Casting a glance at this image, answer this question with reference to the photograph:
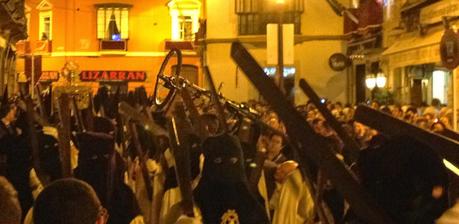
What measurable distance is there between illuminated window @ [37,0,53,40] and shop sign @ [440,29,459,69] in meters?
35.8

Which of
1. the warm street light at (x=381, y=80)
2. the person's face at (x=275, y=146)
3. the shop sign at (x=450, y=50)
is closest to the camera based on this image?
the person's face at (x=275, y=146)

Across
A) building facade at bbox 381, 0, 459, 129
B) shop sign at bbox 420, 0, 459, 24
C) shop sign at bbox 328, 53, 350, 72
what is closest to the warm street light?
building facade at bbox 381, 0, 459, 129

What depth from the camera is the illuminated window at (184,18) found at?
44469 millimetres

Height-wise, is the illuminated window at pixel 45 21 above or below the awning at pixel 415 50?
above

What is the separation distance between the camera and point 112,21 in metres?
46.3

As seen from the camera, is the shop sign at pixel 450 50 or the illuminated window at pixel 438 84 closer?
the shop sign at pixel 450 50

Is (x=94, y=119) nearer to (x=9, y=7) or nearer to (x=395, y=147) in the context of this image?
(x=395, y=147)

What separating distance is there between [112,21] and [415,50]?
29544 millimetres

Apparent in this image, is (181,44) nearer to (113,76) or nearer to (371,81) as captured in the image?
(113,76)

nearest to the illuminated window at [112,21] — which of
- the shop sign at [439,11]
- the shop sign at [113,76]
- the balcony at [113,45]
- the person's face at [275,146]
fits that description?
the balcony at [113,45]

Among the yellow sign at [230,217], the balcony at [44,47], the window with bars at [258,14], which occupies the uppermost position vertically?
the window with bars at [258,14]

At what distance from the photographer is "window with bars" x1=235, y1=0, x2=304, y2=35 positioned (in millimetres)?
32750

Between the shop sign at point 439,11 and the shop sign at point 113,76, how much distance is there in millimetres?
27551

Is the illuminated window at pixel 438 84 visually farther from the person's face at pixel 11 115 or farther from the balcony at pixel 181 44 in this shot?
the balcony at pixel 181 44
